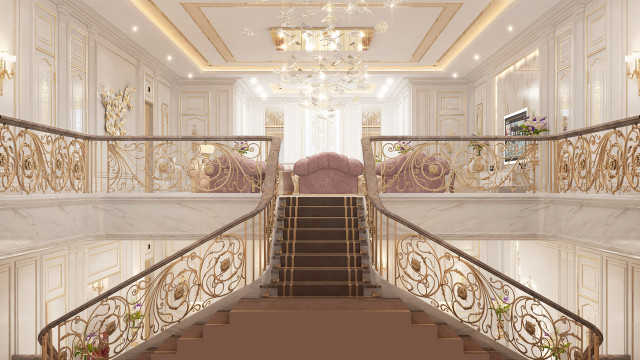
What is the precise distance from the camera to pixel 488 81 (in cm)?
1173

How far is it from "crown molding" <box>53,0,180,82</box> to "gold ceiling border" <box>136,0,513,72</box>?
0.80m

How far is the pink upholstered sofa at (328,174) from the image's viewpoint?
7.91 m

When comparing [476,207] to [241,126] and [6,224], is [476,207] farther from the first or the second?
[241,126]

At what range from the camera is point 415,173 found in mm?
7371

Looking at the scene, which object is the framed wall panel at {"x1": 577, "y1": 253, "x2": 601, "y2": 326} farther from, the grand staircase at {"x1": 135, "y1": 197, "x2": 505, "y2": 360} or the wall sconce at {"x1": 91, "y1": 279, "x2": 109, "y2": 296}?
the wall sconce at {"x1": 91, "y1": 279, "x2": 109, "y2": 296}

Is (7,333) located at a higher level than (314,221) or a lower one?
lower

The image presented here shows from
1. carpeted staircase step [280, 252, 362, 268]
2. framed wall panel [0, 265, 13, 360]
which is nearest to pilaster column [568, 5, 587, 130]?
carpeted staircase step [280, 252, 362, 268]

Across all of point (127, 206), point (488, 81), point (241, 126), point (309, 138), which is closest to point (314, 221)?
point (127, 206)

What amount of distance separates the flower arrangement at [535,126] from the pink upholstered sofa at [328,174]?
3204mm

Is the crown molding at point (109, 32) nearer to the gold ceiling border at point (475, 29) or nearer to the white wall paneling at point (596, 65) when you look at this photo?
the gold ceiling border at point (475, 29)

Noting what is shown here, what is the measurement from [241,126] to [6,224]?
9869 mm

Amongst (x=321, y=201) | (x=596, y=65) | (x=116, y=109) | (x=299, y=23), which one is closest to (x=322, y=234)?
(x=321, y=201)

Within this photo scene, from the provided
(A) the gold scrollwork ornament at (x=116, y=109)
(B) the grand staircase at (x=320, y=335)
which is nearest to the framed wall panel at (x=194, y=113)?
(A) the gold scrollwork ornament at (x=116, y=109)

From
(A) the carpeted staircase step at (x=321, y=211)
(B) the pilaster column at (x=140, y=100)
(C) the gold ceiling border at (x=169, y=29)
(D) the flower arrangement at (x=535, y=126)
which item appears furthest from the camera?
(B) the pilaster column at (x=140, y=100)
